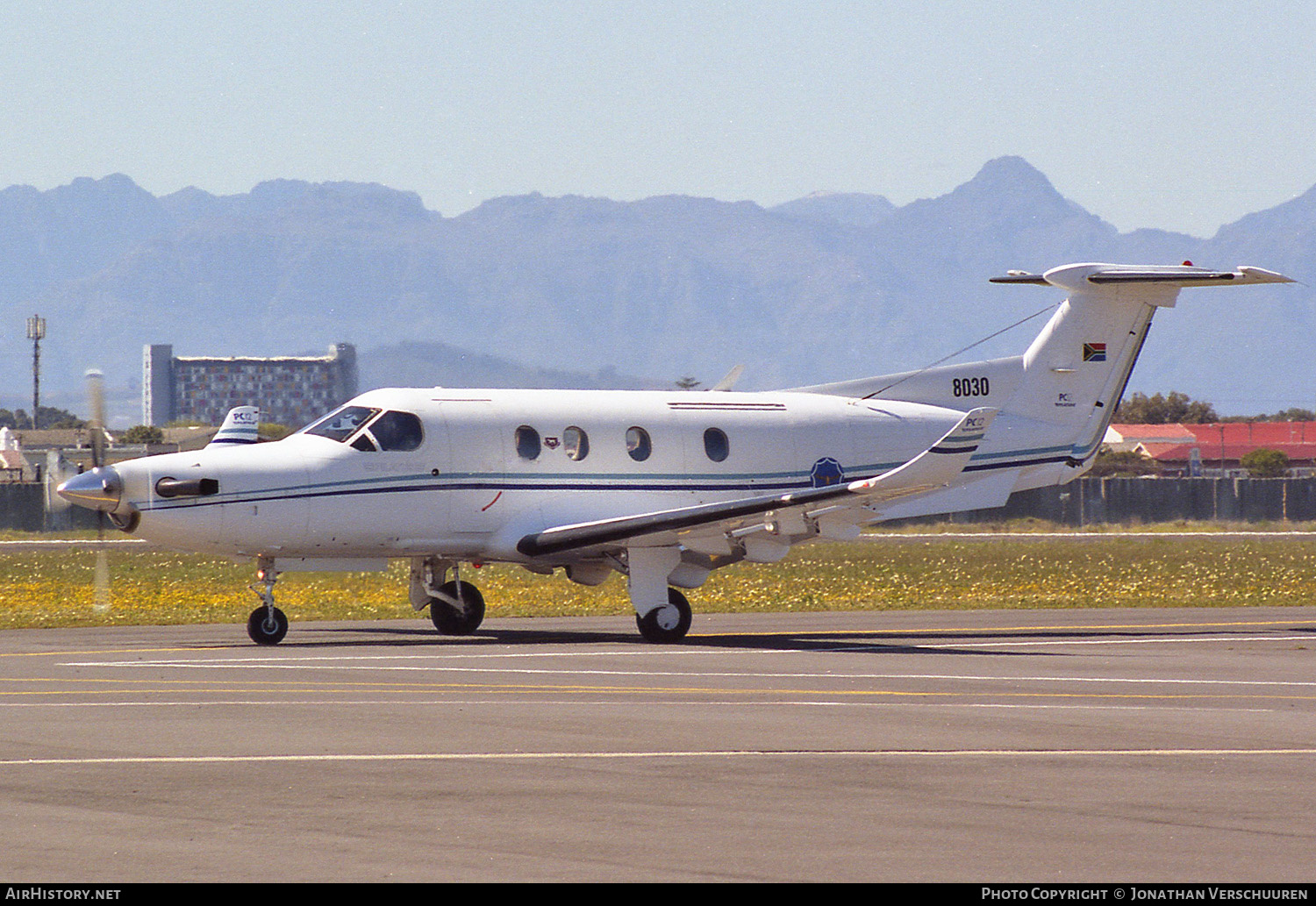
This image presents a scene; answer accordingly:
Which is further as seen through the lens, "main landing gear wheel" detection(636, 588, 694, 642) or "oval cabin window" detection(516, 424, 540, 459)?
"oval cabin window" detection(516, 424, 540, 459)

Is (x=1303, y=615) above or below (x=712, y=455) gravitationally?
below

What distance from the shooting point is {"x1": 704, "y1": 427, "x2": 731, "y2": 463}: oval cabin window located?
82.3 ft

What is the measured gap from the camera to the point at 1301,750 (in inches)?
484

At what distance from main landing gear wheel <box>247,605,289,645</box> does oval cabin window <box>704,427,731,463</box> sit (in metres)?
6.69

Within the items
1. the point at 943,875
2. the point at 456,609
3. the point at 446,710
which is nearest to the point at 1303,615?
the point at 456,609

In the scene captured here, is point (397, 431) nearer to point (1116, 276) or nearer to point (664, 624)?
point (664, 624)

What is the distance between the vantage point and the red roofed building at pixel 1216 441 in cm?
13025

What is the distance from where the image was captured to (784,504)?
70.6 ft

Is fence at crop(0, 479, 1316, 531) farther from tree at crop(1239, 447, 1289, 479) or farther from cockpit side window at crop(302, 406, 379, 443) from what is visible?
cockpit side window at crop(302, 406, 379, 443)

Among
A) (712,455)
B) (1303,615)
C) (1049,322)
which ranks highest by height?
(1049,322)

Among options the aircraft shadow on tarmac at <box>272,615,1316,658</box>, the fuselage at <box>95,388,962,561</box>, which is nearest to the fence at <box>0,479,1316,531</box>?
the fuselage at <box>95,388,962,561</box>
